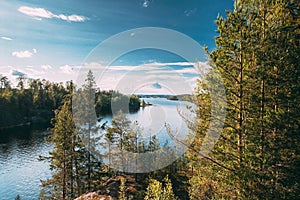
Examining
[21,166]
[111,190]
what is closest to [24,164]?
[21,166]

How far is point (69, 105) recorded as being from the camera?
16.7 m

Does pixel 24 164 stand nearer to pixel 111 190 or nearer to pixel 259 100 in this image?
pixel 111 190

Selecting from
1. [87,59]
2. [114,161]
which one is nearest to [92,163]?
[114,161]

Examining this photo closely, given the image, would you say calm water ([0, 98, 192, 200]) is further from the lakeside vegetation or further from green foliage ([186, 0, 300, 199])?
the lakeside vegetation

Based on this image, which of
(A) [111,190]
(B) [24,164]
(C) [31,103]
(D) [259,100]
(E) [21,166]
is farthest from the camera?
(C) [31,103]

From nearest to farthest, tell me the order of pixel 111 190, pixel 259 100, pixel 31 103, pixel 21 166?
pixel 259 100 → pixel 111 190 → pixel 21 166 → pixel 31 103

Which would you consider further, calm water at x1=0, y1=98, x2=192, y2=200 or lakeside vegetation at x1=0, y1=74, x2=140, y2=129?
lakeside vegetation at x1=0, y1=74, x2=140, y2=129

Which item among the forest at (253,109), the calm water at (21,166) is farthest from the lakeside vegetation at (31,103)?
the forest at (253,109)

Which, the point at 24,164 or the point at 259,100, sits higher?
the point at 259,100

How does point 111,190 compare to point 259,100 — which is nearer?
point 259,100

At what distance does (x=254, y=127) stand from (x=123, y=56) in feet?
58.1

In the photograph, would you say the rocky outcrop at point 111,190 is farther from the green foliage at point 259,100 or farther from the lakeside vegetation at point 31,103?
the lakeside vegetation at point 31,103

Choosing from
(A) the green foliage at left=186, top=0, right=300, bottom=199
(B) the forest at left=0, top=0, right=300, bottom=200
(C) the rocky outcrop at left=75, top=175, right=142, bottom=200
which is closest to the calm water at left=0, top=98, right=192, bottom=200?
(C) the rocky outcrop at left=75, top=175, right=142, bottom=200

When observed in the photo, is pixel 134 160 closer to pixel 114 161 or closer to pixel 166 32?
pixel 114 161
